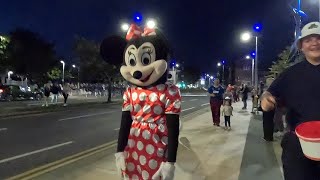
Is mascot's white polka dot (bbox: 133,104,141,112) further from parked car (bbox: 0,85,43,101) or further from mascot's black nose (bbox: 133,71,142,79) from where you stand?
parked car (bbox: 0,85,43,101)

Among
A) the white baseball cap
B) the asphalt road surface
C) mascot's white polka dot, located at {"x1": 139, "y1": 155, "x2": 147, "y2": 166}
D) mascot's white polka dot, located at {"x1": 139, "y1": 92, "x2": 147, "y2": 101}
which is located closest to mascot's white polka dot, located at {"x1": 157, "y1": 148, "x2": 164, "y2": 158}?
mascot's white polka dot, located at {"x1": 139, "y1": 155, "x2": 147, "y2": 166}

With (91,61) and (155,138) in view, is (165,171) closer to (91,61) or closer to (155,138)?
(155,138)

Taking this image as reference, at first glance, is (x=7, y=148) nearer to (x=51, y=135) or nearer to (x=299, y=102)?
(x=51, y=135)

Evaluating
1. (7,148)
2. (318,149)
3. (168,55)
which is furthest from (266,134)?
(318,149)

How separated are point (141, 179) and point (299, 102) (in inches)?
60.4

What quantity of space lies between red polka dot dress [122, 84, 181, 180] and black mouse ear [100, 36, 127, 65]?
2.55 ft

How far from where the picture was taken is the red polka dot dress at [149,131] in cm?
416

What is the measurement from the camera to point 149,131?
4.17 metres

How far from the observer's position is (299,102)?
3.66 m

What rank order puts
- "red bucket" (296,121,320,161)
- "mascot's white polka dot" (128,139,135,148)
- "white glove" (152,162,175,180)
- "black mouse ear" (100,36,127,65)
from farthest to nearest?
"black mouse ear" (100,36,127,65)
"mascot's white polka dot" (128,139,135,148)
"white glove" (152,162,175,180)
"red bucket" (296,121,320,161)

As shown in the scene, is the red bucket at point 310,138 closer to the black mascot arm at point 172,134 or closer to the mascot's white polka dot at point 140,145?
the black mascot arm at point 172,134

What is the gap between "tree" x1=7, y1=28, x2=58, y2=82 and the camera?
51.0 meters

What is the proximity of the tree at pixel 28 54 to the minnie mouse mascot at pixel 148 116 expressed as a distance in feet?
156

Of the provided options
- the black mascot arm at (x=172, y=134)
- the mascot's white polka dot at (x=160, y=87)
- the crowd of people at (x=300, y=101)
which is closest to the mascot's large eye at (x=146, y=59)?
the mascot's white polka dot at (x=160, y=87)
